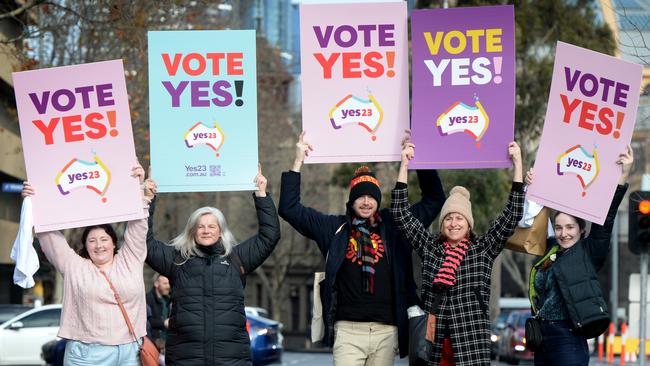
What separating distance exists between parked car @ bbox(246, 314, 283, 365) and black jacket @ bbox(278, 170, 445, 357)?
17881 mm

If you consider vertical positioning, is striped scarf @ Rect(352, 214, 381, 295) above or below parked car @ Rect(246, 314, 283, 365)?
above

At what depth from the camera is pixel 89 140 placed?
9789mm

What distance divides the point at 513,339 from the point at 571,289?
2355 centimetres

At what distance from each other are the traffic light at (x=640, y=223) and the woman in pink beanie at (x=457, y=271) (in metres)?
7.87

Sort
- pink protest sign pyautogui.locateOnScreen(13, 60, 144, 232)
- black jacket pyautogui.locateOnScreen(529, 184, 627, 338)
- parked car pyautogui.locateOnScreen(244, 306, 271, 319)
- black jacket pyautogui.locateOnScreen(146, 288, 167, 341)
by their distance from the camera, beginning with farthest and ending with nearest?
parked car pyautogui.locateOnScreen(244, 306, 271, 319), black jacket pyautogui.locateOnScreen(146, 288, 167, 341), pink protest sign pyautogui.locateOnScreen(13, 60, 144, 232), black jacket pyautogui.locateOnScreen(529, 184, 627, 338)

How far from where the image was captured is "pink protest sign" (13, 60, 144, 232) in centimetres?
969

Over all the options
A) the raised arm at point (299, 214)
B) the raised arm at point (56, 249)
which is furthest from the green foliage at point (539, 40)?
the raised arm at point (56, 249)

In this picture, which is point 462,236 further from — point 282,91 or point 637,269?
point 637,269

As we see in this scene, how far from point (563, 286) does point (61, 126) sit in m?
3.66

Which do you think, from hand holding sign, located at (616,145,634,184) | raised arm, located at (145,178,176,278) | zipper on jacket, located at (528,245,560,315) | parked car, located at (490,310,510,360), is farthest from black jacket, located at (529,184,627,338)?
parked car, located at (490,310,510,360)

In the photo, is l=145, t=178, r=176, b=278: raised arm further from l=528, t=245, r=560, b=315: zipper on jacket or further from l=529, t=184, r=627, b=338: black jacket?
l=529, t=184, r=627, b=338: black jacket

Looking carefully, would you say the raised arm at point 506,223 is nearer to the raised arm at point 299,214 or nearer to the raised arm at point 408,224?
the raised arm at point 408,224

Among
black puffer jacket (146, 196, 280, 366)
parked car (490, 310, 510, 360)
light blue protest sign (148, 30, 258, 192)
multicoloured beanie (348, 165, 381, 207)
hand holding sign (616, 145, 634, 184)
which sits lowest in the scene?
parked car (490, 310, 510, 360)

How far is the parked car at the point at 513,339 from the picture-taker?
105ft
